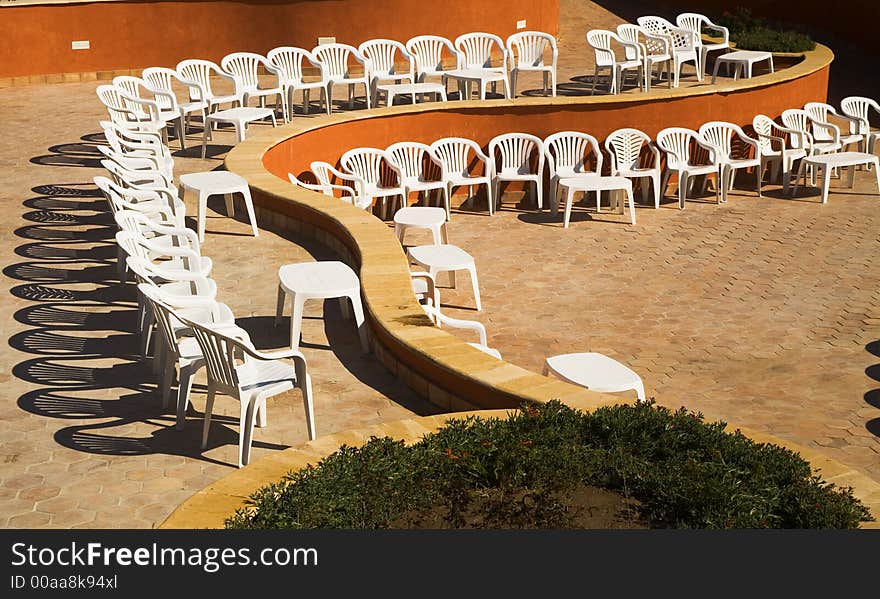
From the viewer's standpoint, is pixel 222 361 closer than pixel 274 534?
No

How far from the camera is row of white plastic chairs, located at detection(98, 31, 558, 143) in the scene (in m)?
14.7

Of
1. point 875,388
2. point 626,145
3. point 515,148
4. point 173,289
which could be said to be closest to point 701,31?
point 626,145

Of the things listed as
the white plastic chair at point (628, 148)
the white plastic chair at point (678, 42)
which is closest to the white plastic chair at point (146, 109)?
the white plastic chair at point (628, 148)

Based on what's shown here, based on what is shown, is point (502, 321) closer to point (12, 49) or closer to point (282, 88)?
point (282, 88)

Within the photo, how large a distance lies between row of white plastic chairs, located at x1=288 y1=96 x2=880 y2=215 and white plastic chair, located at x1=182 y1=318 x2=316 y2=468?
625 centimetres

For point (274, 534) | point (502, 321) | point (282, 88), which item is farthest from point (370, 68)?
point (274, 534)

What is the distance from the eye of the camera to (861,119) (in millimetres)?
16328

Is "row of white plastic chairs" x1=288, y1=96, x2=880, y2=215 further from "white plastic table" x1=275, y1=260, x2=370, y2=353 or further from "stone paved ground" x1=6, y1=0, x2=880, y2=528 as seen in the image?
"white plastic table" x1=275, y1=260, x2=370, y2=353

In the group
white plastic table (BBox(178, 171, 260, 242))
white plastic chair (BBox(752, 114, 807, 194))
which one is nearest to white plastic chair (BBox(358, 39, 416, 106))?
white plastic chair (BBox(752, 114, 807, 194))

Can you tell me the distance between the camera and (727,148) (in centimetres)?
1538

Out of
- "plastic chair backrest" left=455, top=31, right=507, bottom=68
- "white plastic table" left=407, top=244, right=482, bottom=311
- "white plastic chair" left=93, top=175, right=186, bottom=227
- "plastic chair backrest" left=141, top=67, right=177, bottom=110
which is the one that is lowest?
"white plastic table" left=407, top=244, right=482, bottom=311

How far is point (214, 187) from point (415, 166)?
3.79 meters

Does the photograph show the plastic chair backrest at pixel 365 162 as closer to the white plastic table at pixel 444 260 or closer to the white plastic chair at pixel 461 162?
the white plastic chair at pixel 461 162

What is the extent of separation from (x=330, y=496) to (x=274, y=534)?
111cm
